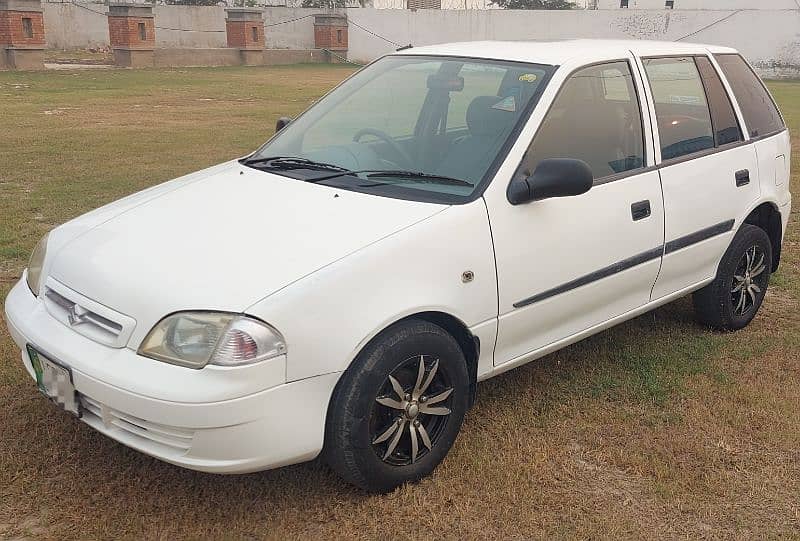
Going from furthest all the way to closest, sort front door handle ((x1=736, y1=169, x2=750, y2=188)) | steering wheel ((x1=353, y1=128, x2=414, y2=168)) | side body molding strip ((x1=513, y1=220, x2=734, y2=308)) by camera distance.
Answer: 1. front door handle ((x1=736, y1=169, x2=750, y2=188))
2. steering wheel ((x1=353, y1=128, x2=414, y2=168))
3. side body molding strip ((x1=513, y1=220, x2=734, y2=308))

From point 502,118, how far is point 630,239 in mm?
868

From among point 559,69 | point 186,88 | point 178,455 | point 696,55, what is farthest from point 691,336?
point 186,88

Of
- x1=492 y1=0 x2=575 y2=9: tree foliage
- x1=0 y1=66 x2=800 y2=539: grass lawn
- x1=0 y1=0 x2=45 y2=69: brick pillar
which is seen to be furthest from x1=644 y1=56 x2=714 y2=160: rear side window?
x1=492 y1=0 x2=575 y2=9: tree foliage

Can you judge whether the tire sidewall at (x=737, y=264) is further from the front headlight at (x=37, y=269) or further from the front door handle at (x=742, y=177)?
the front headlight at (x=37, y=269)

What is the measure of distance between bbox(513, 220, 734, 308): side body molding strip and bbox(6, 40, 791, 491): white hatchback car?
11 millimetres

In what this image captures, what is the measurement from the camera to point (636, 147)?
401 cm

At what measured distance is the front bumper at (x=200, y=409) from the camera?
261cm

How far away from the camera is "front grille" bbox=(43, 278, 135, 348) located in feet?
9.06

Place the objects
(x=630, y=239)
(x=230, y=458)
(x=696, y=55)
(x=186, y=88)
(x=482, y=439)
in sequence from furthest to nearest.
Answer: (x=186, y=88)
(x=696, y=55)
(x=630, y=239)
(x=482, y=439)
(x=230, y=458)

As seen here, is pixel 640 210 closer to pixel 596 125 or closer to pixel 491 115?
pixel 596 125

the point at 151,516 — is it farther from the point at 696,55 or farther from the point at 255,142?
the point at 255,142

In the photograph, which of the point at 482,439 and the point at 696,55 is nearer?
the point at 482,439

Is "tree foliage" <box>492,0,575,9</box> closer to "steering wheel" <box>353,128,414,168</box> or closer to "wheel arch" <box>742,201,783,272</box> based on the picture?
"wheel arch" <box>742,201,783,272</box>

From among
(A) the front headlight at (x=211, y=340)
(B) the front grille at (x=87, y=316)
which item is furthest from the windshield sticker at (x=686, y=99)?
(B) the front grille at (x=87, y=316)
